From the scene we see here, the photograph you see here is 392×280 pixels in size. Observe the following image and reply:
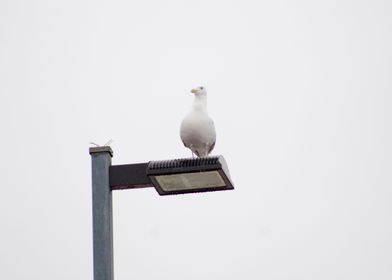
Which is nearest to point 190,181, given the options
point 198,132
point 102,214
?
point 102,214

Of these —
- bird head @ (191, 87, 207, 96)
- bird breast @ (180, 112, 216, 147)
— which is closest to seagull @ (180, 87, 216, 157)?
bird breast @ (180, 112, 216, 147)

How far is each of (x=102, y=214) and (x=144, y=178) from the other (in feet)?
1.79

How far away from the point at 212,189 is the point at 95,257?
3.66 feet

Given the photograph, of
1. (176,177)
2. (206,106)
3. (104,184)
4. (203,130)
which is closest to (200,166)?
(176,177)

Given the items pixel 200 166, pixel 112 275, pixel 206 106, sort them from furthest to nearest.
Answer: pixel 206 106 → pixel 200 166 → pixel 112 275

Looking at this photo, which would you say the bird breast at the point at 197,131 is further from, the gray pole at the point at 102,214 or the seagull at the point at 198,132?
the gray pole at the point at 102,214

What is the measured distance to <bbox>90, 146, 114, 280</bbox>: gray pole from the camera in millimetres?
6133

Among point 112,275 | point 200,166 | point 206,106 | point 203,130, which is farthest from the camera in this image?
point 206,106

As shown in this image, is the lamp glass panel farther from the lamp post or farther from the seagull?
the seagull

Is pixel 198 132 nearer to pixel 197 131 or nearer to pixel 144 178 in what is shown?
pixel 197 131

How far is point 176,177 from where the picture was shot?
6.73 m

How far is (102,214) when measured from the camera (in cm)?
631

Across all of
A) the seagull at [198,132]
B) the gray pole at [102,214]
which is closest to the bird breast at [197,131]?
the seagull at [198,132]

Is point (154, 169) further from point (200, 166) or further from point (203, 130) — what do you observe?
point (203, 130)
